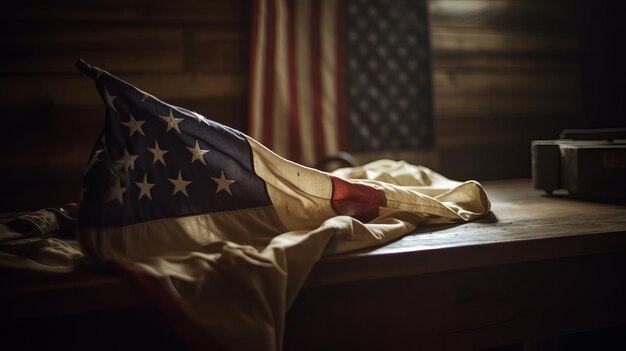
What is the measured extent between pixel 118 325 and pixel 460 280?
24.0 inches

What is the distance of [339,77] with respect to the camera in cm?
208

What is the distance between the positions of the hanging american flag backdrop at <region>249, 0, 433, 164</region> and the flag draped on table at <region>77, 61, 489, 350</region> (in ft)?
3.56

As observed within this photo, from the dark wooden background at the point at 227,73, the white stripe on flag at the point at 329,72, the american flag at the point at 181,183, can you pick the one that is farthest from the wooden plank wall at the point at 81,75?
the american flag at the point at 181,183

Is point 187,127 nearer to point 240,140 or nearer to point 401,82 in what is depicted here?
point 240,140

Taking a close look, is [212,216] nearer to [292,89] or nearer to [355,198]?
[355,198]

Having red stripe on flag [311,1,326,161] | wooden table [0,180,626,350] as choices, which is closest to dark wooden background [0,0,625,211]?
red stripe on flag [311,1,326,161]

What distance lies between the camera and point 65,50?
1828 millimetres

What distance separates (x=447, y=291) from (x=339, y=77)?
138 centimetres

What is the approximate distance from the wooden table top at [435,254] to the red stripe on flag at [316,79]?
0.99 meters

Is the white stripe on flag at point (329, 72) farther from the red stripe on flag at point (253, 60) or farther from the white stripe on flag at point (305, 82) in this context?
the red stripe on flag at point (253, 60)

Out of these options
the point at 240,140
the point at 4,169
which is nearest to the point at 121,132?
the point at 240,140

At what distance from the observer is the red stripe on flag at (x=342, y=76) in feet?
6.78

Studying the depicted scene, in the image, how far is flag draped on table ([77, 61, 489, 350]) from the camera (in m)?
0.68

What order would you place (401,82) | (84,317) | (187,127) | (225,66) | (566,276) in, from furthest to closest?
(401,82)
(225,66)
(566,276)
(187,127)
(84,317)
